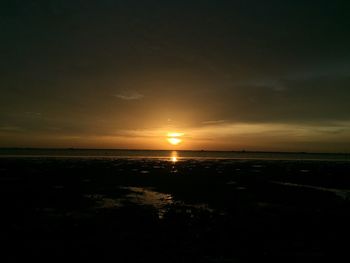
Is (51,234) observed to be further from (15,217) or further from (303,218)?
(303,218)

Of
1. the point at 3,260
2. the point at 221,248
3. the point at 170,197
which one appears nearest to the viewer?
the point at 3,260

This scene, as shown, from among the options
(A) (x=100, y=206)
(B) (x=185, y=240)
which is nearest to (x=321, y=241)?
(B) (x=185, y=240)

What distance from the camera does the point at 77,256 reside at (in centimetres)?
1217

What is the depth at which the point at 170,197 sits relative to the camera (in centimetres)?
2702

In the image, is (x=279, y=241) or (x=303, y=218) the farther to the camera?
(x=303, y=218)

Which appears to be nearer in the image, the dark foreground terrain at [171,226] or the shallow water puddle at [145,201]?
A: the dark foreground terrain at [171,226]

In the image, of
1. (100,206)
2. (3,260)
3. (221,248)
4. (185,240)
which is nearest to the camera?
(3,260)

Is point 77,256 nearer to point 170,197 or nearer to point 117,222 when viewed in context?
point 117,222

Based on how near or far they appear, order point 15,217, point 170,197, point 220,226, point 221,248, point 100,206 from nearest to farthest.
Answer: point 221,248, point 220,226, point 15,217, point 100,206, point 170,197

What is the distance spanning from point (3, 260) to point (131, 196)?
16095mm

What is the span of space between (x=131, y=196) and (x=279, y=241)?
15.5 meters

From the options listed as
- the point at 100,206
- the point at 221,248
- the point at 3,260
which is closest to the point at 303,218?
the point at 221,248

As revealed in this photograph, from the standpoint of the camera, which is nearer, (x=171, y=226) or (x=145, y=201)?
(x=171, y=226)

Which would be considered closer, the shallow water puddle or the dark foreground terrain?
the dark foreground terrain
